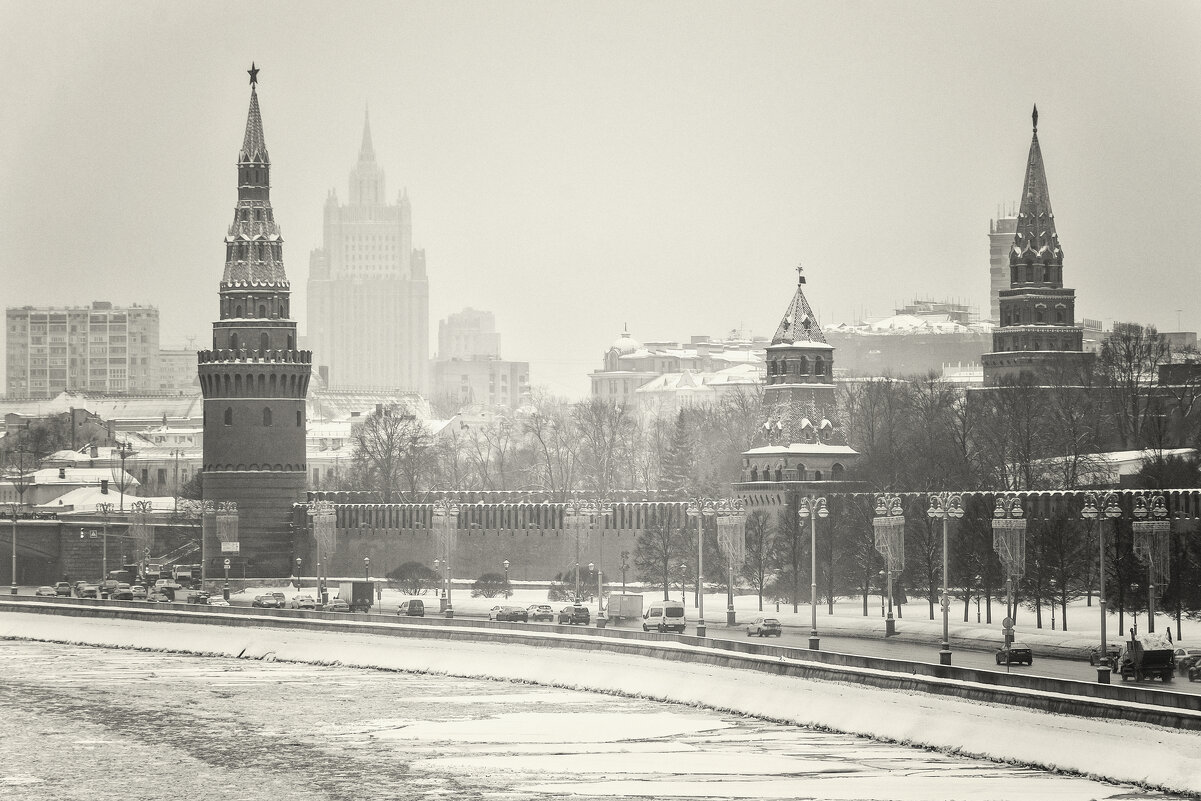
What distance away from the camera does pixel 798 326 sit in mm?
112125

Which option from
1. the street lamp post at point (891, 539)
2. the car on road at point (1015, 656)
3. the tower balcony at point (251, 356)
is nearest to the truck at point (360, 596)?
the tower balcony at point (251, 356)

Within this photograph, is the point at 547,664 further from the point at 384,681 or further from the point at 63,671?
the point at 63,671

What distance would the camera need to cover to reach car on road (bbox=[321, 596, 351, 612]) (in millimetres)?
92262

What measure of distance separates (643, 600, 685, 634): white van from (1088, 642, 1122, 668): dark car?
14.3 m

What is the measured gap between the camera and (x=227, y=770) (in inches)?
1948

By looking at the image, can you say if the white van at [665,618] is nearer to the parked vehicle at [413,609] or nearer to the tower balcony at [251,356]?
the parked vehicle at [413,609]

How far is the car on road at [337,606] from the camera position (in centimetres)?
9226

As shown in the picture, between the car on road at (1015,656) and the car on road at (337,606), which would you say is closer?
the car on road at (1015,656)

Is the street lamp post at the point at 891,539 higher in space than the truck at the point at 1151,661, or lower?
higher

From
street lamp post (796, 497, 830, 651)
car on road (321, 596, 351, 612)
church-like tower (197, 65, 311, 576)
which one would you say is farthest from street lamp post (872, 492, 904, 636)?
church-like tower (197, 65, 311, 576)

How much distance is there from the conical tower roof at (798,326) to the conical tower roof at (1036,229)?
75.2 feet

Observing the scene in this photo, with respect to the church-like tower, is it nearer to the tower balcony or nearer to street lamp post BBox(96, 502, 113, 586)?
the tower balcony

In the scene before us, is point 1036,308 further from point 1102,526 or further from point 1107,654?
point 1107,654

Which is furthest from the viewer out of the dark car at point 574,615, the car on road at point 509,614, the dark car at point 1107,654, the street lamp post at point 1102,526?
the car on road at point 509,614
